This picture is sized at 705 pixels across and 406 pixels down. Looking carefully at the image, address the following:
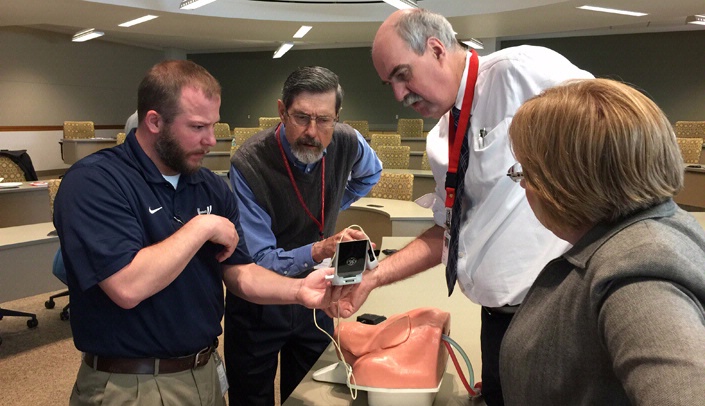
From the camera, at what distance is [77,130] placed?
11.6 metres

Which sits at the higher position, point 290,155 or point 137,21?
point 290,155

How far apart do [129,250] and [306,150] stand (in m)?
0.92

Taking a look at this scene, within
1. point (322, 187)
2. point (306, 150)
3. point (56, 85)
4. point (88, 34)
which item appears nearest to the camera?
point (306, 150)

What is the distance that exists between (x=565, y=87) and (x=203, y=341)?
1.15 m

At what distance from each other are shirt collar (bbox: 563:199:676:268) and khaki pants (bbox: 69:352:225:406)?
1.11 meters

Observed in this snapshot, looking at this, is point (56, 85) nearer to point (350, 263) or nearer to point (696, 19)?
point (696, 19)

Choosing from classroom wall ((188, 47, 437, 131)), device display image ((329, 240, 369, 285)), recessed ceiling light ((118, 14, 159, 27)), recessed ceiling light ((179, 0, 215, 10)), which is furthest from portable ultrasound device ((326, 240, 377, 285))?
classroom wall ((188, 47, 437, 131))

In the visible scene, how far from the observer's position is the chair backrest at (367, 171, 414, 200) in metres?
5.11

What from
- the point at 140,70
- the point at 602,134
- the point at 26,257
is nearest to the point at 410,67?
the point at 602,134

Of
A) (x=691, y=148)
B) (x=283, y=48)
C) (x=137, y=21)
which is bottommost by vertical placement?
(x=691, y=148)

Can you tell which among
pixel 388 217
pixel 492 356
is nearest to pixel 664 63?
pixel 388 217

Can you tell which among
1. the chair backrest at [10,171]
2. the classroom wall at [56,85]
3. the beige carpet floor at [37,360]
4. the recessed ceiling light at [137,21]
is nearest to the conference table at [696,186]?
the beige carpet floor at [37,360]

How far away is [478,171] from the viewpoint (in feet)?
4.84

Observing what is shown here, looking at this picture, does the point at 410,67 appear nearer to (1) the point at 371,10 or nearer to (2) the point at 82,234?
(2) the point at 82,234
